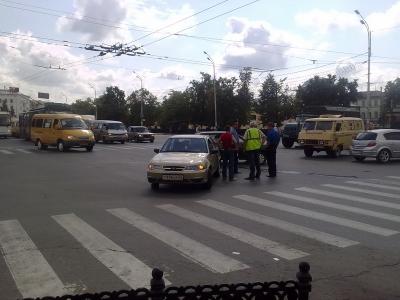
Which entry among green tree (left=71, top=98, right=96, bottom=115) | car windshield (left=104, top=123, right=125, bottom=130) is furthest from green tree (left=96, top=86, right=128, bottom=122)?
car windshield (left=104, top=123, right=125, bottom=130)

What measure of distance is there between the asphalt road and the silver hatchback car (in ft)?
24.6

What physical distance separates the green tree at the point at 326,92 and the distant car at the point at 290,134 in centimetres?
5114

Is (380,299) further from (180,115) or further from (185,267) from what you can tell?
(180,115)

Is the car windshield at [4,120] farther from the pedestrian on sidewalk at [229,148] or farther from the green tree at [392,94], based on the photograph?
the green tree at [392,94]

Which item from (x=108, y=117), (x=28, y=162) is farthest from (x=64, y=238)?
(x=108, y=117)

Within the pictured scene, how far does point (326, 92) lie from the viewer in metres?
82.9

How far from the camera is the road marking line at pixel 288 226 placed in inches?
275

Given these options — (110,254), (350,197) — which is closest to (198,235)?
(110,254)

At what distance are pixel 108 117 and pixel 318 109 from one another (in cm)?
6908

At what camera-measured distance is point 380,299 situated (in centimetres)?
462

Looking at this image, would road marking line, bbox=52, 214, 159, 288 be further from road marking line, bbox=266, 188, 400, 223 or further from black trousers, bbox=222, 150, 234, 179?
black trousers, bbox=222, 150, 234, 179

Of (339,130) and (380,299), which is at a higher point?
(339,130)

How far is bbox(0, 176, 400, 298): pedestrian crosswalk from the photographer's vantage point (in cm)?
551

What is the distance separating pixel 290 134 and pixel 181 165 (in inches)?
865
